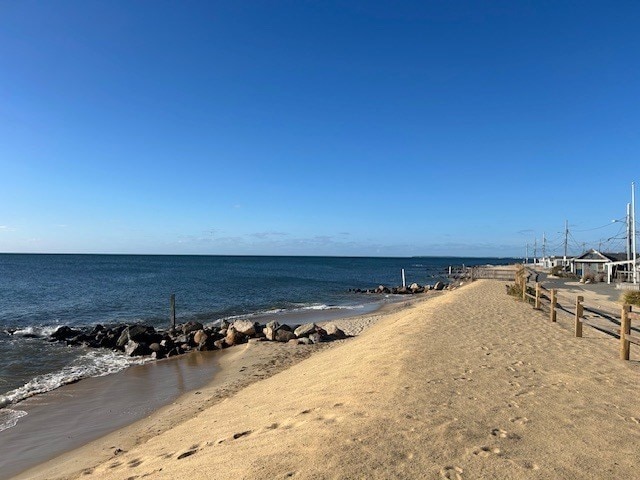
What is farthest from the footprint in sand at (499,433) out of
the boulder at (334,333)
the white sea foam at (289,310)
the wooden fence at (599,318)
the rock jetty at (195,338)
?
the white sea foam at (289,310)

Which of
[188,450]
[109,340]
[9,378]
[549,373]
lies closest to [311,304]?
[109,340]

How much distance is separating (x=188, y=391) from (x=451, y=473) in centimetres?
919

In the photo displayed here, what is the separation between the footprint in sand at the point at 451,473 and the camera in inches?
172

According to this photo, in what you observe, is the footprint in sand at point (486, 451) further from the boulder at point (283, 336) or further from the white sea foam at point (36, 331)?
the white sea foam at point (36, 331)

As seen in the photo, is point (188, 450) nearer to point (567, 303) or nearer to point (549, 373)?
point (549, 373)

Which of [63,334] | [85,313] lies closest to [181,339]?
[63,334]

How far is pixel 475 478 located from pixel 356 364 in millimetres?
5716

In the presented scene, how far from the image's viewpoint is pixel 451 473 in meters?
4.46

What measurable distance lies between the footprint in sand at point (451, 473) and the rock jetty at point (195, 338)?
1260cm

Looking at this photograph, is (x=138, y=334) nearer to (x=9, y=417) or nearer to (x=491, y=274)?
(x=9, y=417)

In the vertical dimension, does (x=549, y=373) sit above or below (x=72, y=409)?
above

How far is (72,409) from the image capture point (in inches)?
416

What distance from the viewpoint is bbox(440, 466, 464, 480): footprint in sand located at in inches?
172

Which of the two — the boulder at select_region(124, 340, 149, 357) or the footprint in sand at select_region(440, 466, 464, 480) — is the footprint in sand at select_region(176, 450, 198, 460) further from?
the boulder at select_region(124, 340, 149, 357)
